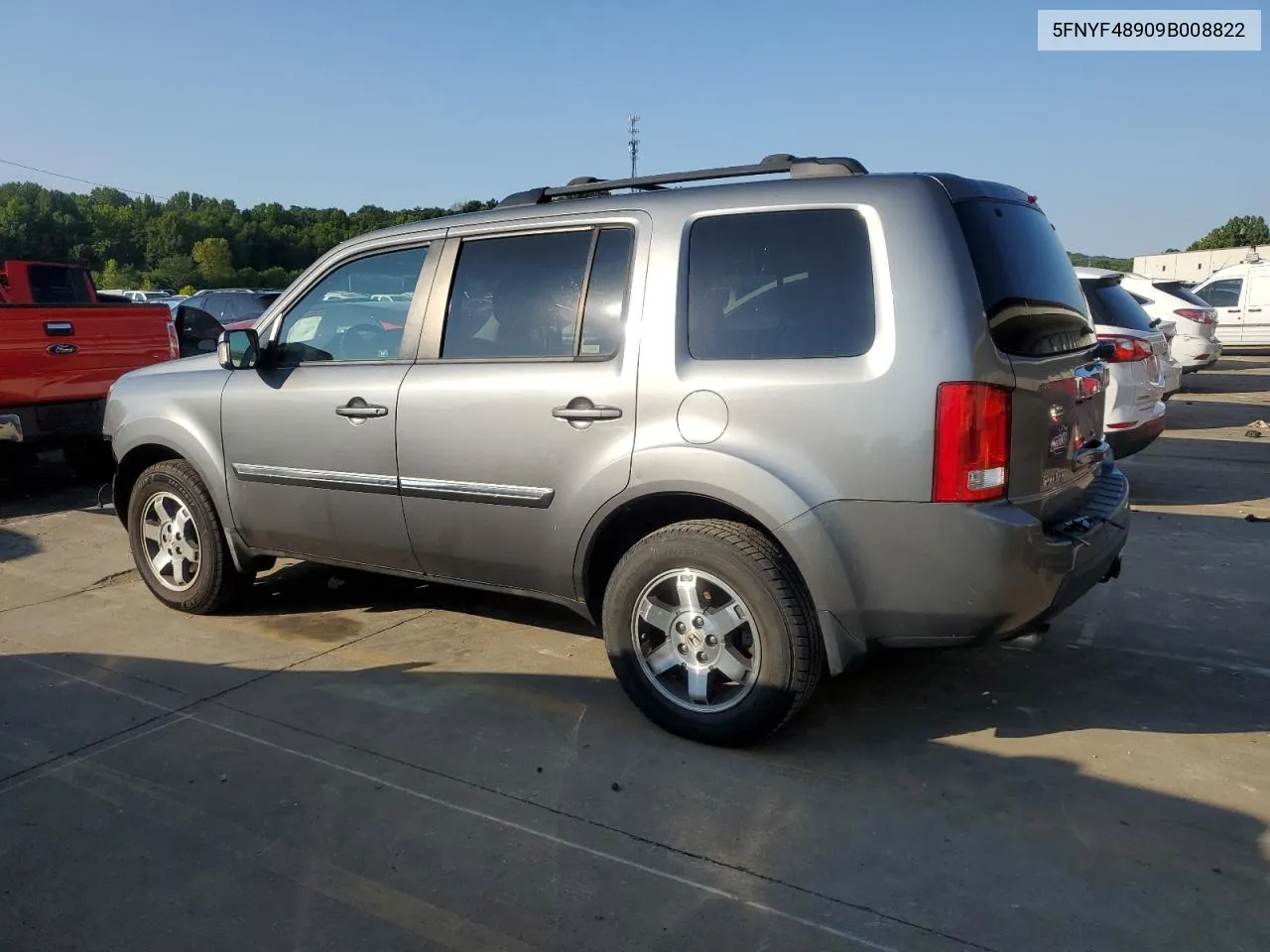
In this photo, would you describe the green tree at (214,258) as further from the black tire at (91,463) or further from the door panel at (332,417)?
the door panel at (332,417)

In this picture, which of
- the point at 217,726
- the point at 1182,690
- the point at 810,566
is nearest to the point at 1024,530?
the point at 810,566

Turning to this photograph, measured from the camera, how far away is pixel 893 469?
3.10 metres

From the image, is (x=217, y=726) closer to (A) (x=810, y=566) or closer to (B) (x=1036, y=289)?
(A) (x=810, y=566)

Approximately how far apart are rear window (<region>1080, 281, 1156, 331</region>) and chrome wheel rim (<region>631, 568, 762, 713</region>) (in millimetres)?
5699

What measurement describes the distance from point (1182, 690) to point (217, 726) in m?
3.83

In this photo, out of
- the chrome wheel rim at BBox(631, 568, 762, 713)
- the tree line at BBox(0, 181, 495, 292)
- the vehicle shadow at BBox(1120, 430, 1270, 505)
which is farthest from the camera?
the tree line at BBox(0, 181, 495, 292)

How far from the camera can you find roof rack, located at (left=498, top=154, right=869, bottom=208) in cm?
351

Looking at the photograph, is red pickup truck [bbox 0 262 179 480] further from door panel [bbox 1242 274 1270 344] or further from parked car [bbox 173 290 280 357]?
door panel [bbox 1242 274 1270 344]

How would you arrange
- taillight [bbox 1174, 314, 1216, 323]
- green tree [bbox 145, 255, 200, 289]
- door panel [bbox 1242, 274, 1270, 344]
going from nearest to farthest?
taillight [bbox 1174, 314, 1216, 323] → door panel [bbox 1242, 274, 1270, 344] → green tree [bbox 145, 255, 200, 289]

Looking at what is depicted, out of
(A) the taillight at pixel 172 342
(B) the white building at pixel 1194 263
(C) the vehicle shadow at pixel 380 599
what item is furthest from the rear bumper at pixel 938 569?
(B) the white building at pixel 1194 263

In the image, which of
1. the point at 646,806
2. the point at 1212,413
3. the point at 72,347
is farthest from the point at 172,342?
the point at 1212,413

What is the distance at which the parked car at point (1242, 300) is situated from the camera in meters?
20.3

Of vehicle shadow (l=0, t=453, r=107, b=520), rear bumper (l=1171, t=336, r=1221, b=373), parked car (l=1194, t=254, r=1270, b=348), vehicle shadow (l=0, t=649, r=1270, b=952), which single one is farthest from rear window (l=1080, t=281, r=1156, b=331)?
parked car (l=1194, t=254, r=1270, b=348)

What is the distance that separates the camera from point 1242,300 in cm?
2062
